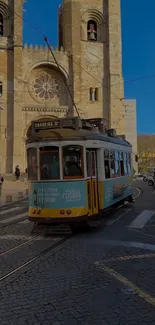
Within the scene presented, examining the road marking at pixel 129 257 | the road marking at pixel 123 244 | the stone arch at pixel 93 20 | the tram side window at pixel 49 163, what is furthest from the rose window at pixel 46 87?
the road marking at pixel 129 257

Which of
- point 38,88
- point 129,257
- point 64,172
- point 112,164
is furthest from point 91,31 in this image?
point 129,257

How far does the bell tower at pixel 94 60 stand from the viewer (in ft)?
134

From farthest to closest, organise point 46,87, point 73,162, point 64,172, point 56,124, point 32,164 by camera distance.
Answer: point 46,87, point 56,124, point 32,164, point 73,162, point 64,172

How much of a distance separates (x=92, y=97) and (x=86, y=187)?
3343cm

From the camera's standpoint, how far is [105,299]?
15.0ft

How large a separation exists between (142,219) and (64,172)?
3.78m

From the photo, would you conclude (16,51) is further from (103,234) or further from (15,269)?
(15,269)

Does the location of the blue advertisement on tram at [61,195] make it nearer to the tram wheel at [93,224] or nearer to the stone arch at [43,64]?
the tram wheel at [93,224]

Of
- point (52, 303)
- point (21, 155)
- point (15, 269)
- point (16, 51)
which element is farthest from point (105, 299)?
point (16, 51)

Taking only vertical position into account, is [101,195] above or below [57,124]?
below

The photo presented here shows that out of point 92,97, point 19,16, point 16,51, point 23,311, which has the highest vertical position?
point 19,16

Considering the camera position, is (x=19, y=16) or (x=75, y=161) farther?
(x=19, y=16)

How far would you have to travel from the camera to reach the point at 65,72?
40875mm

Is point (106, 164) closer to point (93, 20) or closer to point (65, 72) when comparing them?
point (65, 72)
